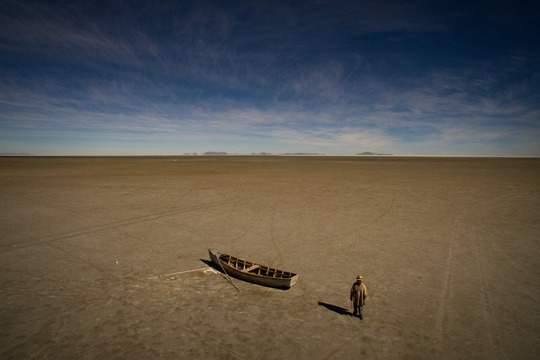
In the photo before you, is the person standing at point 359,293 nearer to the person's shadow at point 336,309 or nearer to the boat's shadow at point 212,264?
the person's shadow at point 336,309

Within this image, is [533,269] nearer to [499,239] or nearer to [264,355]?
[499,239]

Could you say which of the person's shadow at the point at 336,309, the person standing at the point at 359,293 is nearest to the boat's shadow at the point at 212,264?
the person's shadow at the point at 336,309

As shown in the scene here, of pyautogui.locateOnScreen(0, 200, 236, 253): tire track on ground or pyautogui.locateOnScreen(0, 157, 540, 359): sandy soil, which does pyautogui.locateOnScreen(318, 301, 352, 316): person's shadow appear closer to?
pyautogui.locateOnScreen(0, 157, 540, 359): sandy soil

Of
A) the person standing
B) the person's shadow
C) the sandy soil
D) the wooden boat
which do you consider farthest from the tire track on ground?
the person standing

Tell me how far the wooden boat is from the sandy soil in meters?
0.35

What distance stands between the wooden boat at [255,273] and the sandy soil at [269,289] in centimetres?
35

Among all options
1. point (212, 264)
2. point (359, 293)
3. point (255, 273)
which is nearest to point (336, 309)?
point (359, 293)

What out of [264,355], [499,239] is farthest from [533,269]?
[264,355]

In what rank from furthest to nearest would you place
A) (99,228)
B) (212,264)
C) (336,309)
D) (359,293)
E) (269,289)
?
(99,228), (212,264), (269,289), (336,309), (359,293)

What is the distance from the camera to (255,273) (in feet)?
29.0

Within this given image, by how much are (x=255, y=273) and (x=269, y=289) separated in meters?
0.87

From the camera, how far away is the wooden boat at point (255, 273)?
25.7ft

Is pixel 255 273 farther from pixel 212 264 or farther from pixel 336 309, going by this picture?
pixel 336 309

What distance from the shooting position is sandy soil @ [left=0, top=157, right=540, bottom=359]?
5.82 meters
